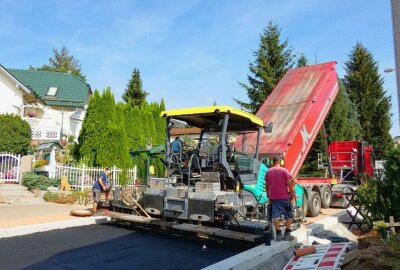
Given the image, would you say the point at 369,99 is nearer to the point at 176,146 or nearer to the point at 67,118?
the point at 67,118

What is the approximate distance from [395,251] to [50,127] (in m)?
21.0

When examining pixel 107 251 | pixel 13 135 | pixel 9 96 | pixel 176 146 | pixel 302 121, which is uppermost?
pixel 9 96

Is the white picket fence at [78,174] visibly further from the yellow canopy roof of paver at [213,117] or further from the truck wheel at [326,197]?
the truck wheel at [326,197]

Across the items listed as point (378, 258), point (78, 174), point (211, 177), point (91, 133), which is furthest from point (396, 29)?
point (91, 133)

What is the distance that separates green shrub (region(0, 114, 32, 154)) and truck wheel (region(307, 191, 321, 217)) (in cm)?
1396

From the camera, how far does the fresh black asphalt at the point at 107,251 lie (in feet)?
18.9

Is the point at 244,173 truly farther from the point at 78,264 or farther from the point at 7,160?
the point at 7,160

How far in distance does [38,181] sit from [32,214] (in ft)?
14.1

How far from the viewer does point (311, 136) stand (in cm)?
1197

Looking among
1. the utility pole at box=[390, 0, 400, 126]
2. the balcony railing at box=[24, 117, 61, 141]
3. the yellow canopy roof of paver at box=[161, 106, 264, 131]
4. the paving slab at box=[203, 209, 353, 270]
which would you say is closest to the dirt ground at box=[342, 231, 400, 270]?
the paving slab at box=[203, 209, 353, 270]

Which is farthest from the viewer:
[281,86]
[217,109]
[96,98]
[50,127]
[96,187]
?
[50,127]

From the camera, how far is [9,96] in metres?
23.8

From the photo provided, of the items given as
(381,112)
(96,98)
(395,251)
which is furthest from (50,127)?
(381,112)

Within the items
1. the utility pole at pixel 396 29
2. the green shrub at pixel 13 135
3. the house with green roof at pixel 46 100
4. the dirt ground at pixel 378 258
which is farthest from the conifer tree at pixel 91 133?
the utility pole at pixel 396 29
